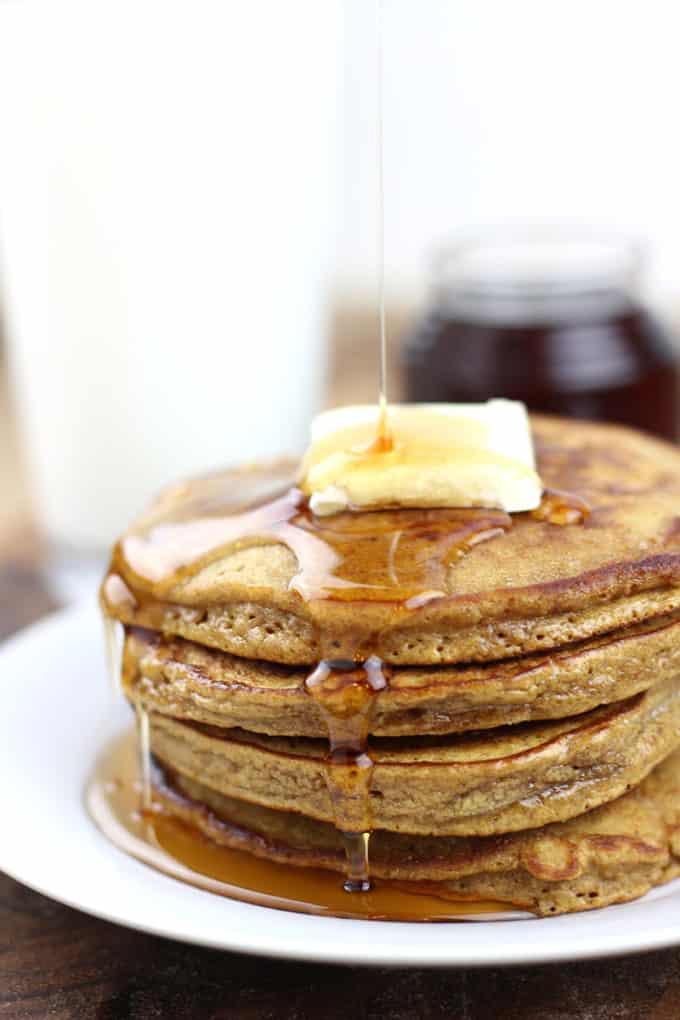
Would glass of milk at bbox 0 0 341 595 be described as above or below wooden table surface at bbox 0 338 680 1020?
above

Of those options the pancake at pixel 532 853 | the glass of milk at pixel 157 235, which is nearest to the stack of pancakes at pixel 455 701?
the pancake at pixel 532 853

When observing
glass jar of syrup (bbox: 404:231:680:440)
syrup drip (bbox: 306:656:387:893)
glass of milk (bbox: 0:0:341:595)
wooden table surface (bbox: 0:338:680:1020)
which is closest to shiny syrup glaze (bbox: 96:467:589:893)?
syrup drip (bbox: 306:656:387:893)

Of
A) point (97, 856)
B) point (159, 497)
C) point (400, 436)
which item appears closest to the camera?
point (97, 856)

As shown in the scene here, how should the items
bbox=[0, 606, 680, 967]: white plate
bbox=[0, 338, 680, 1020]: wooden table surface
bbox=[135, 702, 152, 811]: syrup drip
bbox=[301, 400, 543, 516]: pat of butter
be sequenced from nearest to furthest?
bbox=[0, 606, 680, 967]: white plate, bbox=[0, 338, 680, 1020]: wooden table surface, bbox=[301, 400, 543, 516]: pat of butter, bbox=[135, 702, 152, 811]: syrup drip

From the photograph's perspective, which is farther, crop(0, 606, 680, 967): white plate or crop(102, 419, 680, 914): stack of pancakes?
crop(102, 419, 680, 914): stack of pancakes

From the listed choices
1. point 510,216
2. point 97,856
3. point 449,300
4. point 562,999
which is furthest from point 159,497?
point 510,216

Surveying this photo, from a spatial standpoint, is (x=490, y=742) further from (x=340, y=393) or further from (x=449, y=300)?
(x=340, y=393)

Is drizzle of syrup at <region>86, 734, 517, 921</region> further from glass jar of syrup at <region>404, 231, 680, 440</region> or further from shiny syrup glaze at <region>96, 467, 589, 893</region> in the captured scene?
glass jar of syrup at <region>404, 231, 680, 440</region>
